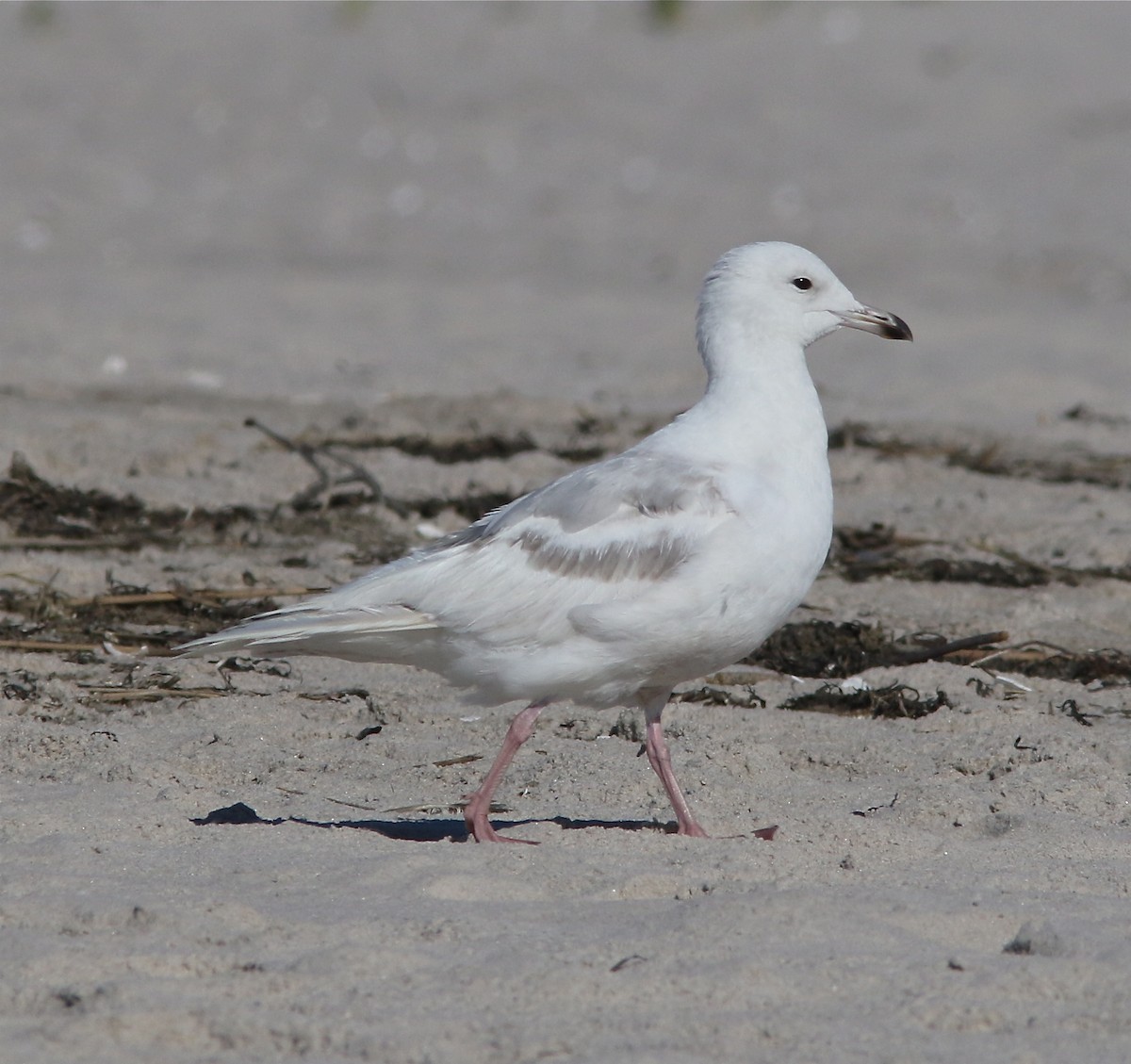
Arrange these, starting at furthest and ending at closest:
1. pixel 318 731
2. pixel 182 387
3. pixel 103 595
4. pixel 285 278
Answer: pixel 285 278 < pixel 182 387 < pixel 103 595 < pixel 318 731

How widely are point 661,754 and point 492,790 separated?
0.54m

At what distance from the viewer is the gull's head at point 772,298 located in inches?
211

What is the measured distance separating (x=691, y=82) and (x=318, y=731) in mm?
17337

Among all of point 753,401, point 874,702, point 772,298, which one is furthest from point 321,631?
point 874,702

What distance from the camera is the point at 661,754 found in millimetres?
5156

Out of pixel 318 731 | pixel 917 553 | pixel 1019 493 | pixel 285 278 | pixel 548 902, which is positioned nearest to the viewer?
pixel 548 902

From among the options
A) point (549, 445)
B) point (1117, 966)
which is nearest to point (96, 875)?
point (1117, 966)

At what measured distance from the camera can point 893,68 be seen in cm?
2138

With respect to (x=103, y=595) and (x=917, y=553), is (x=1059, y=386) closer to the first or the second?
(x=917, y=553)

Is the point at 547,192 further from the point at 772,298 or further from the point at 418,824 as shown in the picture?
the point at 418,824

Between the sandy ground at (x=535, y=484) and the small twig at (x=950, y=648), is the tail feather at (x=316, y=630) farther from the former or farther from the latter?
the small twig at (x=950, y=648)

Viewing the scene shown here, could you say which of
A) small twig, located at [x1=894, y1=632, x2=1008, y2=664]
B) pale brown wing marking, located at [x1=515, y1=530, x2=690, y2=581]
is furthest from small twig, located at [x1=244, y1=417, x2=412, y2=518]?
pale brown wing marking, located at [x1=515, y1=530, x2=690, y2=581]

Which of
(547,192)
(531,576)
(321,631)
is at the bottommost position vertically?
(547,192)

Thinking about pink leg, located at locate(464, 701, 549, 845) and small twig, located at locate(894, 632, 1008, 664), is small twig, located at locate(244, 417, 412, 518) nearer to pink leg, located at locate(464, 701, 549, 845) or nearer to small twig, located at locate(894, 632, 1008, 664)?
small twig, located at locate(894, 632, 1008, 664)
